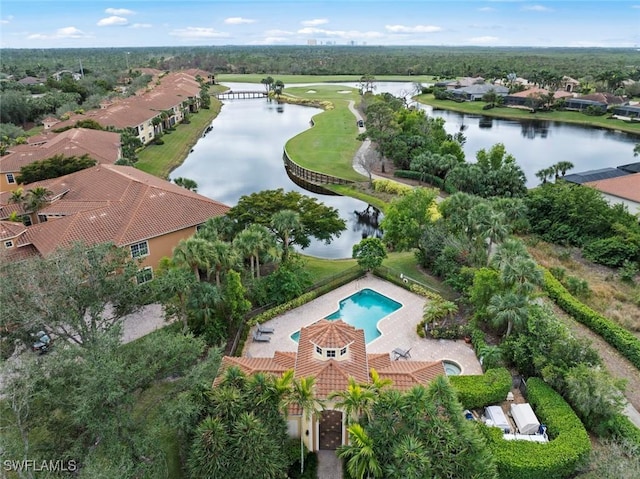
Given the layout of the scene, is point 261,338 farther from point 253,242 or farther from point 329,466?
point 329,466

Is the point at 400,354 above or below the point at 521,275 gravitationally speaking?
below

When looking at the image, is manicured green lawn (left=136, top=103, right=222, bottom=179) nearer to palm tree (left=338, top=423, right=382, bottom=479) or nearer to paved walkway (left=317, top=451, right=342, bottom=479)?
paved walkway (left=317, top=451, right=342, bottom=479)

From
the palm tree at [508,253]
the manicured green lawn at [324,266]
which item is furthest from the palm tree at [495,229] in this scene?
the manicured green lawn at [324,266]

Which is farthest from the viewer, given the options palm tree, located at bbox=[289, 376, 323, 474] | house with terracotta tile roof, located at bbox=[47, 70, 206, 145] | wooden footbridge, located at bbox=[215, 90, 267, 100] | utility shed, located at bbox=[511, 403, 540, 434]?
wooden footbridge, located at bbox=[215, 90, 267, 100]

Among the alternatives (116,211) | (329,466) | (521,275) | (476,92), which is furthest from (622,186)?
(476,92)

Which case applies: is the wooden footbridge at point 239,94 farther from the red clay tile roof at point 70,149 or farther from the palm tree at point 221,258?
the palm tree at point 221,258

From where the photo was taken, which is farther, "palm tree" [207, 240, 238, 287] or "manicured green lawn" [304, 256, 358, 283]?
"manicured green lawn" [304, 256, 358, 283]

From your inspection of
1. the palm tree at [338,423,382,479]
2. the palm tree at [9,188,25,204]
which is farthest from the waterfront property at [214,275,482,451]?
the palm tree at [9,188,25,204]
